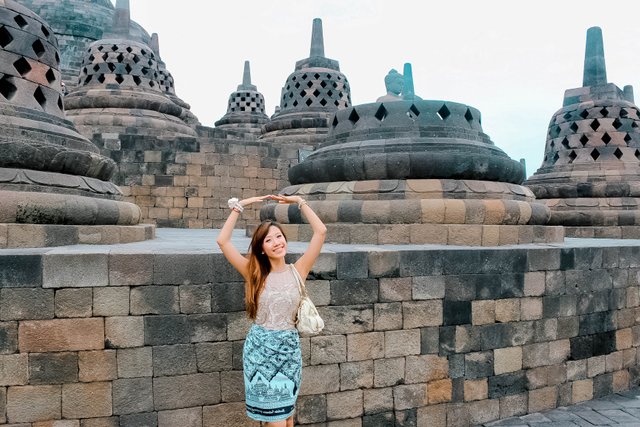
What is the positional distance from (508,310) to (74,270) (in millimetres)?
3909

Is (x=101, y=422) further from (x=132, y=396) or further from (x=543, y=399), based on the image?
(x=543, y=399)

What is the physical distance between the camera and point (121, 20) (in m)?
12.8

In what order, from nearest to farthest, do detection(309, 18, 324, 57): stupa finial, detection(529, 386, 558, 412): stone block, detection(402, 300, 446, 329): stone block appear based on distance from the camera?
detection(402, 300, 446, 329): stone block → detection(529, 386, 558, 412): stone block → detection(309, 18, 324, 57): stupa finial

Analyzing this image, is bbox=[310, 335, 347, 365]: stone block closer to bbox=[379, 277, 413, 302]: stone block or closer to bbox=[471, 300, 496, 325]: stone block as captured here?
bbox=[379, 277, 413, 302]: stone block

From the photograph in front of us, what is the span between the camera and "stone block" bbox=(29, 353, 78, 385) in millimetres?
3617

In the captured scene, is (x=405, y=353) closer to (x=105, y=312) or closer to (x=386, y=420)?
(x=386, y=420)

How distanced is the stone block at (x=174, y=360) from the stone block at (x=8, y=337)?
96 cm

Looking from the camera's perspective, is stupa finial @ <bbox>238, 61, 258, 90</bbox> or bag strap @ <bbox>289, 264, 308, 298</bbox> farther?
stupa finial @ <bbox>238, 61, 258, 90</bbox>

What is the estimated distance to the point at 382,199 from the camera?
5.83 m

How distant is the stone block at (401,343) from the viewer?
450 cm

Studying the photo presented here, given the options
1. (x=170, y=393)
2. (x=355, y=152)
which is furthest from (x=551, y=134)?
(x=170, y=393)

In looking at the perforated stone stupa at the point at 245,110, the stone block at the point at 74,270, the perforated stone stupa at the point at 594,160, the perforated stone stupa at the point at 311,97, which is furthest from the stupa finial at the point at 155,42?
the stone block at the point at 74,270

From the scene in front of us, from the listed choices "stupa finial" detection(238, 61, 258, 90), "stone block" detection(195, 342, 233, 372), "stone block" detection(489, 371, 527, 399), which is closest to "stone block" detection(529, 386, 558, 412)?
"stone block" detection(489, 371, 527, 399)

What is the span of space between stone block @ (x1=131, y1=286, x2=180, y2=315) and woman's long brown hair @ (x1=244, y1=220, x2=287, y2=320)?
1.08 m
